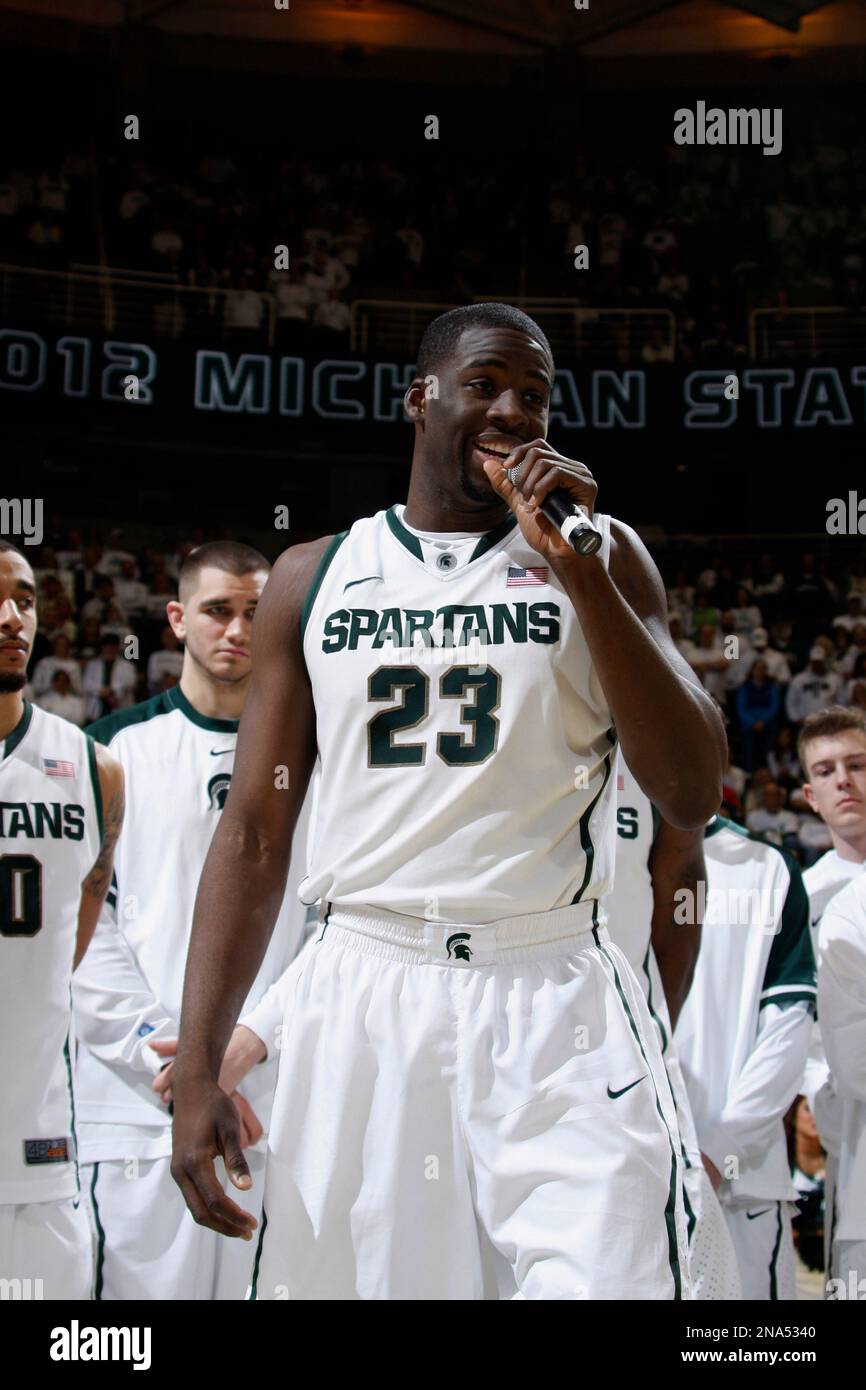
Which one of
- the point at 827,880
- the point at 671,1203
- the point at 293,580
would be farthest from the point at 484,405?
the point at 827,880

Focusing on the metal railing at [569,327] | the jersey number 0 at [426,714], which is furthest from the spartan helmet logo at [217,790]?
the metal railing at [569,327]

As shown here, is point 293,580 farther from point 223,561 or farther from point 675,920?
point 223,561

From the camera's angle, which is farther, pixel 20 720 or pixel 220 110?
pixel 220 110

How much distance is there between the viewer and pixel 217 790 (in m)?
4.10

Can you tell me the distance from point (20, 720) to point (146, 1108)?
104 cm

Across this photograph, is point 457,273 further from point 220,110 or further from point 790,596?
point 790,596

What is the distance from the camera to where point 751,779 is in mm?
10477

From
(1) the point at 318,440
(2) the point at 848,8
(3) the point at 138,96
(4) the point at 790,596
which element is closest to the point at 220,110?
(3) the point at 138,96

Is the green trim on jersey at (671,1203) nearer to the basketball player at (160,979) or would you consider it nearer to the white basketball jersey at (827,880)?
the basketball player at (160,979)

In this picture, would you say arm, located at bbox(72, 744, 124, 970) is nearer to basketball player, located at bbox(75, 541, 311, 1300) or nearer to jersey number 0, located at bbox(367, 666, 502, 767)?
basketball player, located at bbox(75, 541, 311, 1300)

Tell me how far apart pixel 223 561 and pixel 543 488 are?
2.36 meters

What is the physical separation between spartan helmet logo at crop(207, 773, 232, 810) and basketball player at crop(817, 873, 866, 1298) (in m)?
1.57

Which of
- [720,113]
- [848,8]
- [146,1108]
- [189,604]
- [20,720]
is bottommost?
[146,1108]

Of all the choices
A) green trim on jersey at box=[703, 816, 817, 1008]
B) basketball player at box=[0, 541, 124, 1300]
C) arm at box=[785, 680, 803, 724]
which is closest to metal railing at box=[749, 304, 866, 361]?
arm at box=[785, 680, 803, 724]
